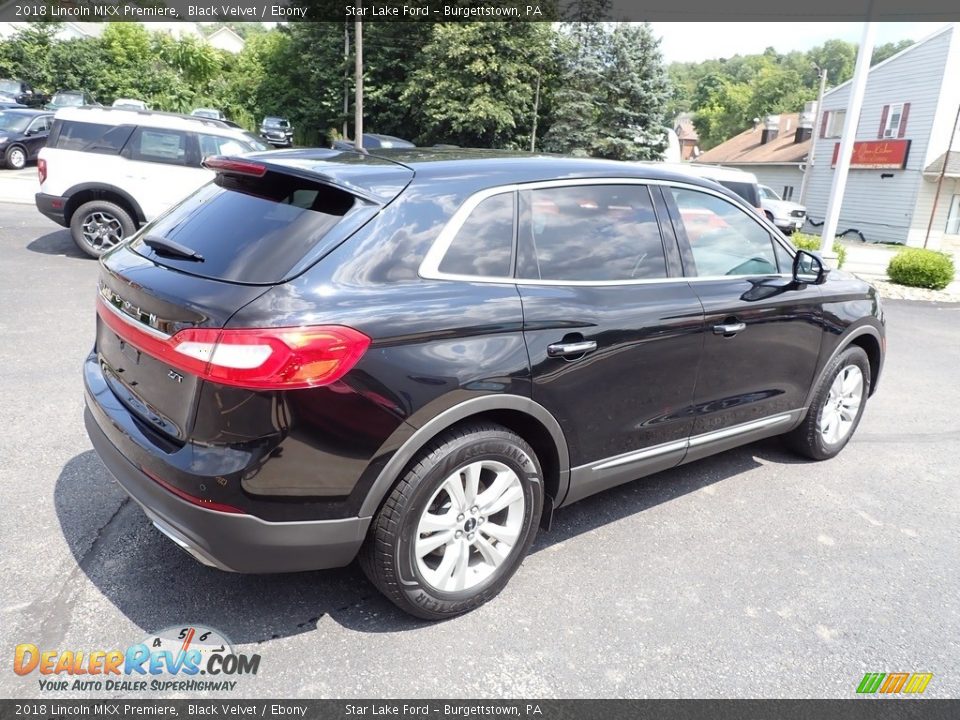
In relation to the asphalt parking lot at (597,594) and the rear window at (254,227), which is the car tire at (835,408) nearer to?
the asphalt parking lot at (597,594)

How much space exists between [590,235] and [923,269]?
12.8m

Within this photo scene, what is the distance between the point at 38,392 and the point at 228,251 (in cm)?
305

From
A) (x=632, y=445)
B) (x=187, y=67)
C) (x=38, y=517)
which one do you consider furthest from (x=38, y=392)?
(x=187, y=67)

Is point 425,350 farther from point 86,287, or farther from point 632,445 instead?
point 86,287

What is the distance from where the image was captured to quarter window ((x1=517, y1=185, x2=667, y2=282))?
2.99 meters

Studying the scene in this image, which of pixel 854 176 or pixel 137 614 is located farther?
pixel 854 176

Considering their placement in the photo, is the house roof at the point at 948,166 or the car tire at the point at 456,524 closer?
the car tire at the point at 456,524

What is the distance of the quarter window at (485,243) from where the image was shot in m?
2.73

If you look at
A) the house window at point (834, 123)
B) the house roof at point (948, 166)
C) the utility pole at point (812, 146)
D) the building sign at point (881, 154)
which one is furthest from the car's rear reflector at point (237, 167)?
the house window at point (834, 123)

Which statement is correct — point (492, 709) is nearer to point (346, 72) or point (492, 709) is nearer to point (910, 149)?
point (910, 149)

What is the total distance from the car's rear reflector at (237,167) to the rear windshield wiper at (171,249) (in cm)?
40

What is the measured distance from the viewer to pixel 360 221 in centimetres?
256

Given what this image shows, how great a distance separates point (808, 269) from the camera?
13.6ft

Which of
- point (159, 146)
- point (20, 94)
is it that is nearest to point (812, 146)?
point (159, 146)
